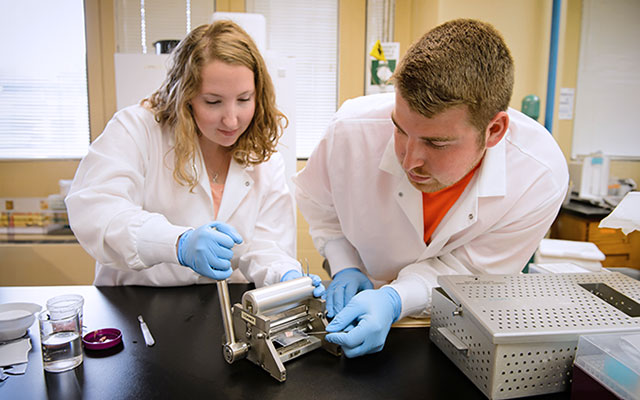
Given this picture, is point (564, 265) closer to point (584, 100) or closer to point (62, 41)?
point (584, 100)

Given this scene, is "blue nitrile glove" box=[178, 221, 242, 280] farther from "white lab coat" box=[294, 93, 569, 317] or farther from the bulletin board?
the bulletin board

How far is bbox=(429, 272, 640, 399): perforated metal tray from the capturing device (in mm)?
870

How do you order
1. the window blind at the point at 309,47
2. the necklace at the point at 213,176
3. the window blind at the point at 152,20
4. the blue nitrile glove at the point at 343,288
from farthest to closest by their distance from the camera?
the window blind at the point at 309,47 → the window blind at the point at 152,20 → the necklace at the point at 213,176 → the blue nitrile glove at the point at 343,288

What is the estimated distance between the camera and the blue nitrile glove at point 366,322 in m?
1.00

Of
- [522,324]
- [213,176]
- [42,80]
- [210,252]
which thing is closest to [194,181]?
[213,176]

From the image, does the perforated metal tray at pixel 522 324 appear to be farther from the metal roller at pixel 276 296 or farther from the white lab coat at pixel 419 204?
the metal roller at pixel 276 296

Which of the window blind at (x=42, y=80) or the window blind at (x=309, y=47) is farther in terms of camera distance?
the window blind at (x=309, y=47)

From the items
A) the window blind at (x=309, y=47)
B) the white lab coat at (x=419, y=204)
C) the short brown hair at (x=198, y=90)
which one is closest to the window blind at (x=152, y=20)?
the window blind at (x=309, y=47)

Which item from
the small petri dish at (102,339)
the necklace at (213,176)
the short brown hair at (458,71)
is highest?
the short brown hair at (458,71)

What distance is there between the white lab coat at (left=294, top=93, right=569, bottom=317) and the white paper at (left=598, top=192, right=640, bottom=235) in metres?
0.39

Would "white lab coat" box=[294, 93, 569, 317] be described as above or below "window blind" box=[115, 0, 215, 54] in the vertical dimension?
below

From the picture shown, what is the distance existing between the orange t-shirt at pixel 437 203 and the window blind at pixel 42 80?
3.38 m

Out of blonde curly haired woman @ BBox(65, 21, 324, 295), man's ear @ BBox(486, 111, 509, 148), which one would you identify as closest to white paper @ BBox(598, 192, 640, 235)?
man's ear @ BBox(486, 111, 509, 148)

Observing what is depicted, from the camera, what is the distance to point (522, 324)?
887 mm
